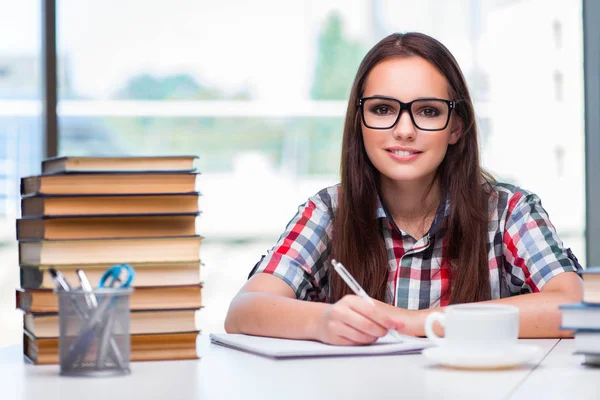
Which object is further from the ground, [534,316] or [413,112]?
[413,112]

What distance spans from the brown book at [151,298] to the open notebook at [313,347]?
0.43 ft

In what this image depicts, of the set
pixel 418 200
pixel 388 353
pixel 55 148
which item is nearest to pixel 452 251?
pixel 418 200

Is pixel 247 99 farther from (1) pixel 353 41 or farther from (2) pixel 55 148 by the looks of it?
(2) pixel 55 148

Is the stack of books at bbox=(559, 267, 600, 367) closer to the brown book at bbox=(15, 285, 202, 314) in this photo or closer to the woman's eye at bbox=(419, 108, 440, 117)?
the brown book at bbox=(15, 285, 202, 314)

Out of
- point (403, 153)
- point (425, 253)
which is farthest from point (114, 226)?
point (425, 253)

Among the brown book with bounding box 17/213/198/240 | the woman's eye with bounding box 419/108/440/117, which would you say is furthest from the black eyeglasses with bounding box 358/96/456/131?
the brown book with bounding box 17/213/198/240

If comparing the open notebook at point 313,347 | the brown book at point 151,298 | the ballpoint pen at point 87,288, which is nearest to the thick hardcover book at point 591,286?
the open notebook at point 313,347

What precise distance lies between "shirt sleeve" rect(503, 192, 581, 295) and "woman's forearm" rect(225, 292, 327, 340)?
0.53 m

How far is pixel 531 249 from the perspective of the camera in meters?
1.79

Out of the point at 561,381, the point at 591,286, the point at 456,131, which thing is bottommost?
the point at 561,381

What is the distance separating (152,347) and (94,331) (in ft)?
0.47

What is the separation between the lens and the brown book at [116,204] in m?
1.24

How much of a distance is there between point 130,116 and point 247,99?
60 cm

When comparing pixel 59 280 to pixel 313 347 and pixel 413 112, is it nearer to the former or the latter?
pixel 313 347
